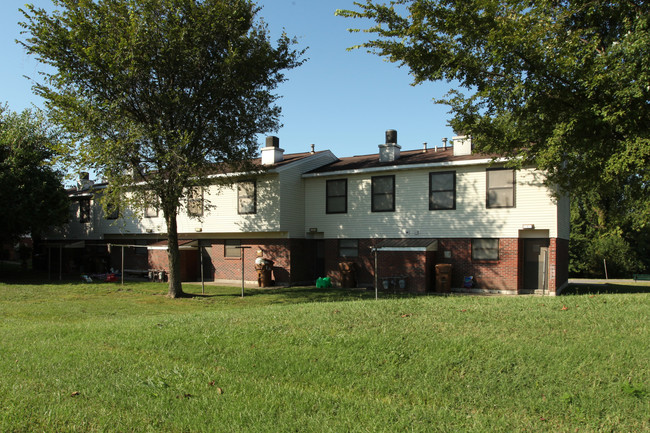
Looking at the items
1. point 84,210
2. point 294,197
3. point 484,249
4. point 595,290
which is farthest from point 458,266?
point 84,210

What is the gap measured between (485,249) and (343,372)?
15.4 meters

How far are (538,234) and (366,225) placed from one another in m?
7.21

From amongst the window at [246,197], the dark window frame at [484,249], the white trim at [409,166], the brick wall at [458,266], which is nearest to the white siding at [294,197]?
the white trim at [409,166]

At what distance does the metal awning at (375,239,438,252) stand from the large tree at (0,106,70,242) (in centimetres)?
1643

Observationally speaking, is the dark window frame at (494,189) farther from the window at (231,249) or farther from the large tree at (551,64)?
the window at (231,249)

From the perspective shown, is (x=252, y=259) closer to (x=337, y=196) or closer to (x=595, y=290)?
(x=337, y=196)

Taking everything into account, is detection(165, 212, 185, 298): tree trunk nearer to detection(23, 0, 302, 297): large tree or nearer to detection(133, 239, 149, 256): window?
detection(23, 0, 302, 297): large tree

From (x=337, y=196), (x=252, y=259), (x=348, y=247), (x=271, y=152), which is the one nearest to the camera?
(x=348, y=247)

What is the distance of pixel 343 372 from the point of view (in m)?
6.37

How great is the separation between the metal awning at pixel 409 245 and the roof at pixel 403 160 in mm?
3278

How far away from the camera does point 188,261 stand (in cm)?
2680

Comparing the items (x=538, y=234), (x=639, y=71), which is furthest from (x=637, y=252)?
(x=639, y=71)

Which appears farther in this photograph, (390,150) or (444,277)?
(390,150)

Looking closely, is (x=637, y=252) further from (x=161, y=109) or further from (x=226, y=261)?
(x=161, y=109)
